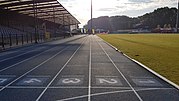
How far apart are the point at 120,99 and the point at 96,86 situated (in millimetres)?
1696

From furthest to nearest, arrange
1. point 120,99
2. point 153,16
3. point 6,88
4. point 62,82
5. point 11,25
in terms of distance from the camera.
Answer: point 153,16 → point 11,25 → point 62,82 → point 6,88 → point 120,99

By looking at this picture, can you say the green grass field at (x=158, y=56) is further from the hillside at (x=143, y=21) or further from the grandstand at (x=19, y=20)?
the hillside at (x=143, y=21)

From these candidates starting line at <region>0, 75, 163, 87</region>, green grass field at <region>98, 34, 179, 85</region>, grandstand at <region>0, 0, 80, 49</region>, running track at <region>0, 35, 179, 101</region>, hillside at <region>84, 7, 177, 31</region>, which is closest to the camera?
running track at <region>0, 35, 179, 101</region>

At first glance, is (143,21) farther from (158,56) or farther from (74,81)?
(74,81)

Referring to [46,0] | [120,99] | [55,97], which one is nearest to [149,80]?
[120,99]

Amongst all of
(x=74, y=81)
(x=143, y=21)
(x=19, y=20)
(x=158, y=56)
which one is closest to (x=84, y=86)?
(x=74, y=81)

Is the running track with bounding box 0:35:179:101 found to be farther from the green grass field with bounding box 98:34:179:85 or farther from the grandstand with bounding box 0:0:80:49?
the grandstand with bounding box 0:0:80:49

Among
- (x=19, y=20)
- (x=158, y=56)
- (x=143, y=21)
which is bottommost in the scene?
(x=158, y=56)

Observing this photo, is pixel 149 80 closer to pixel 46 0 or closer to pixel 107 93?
pixel 107 93

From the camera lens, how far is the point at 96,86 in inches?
335

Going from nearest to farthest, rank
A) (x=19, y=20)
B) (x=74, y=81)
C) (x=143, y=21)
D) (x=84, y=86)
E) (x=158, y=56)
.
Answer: (x=84, y=86)
(x=74, y=81)
(x=158, y=56)
(x=19, y=20)
(x=143, y=21)

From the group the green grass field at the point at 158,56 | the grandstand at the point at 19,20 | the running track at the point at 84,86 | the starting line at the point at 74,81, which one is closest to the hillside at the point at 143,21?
the grandstand at the point at 19,20

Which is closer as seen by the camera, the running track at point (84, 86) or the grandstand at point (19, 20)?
the running track at point (84, 86)

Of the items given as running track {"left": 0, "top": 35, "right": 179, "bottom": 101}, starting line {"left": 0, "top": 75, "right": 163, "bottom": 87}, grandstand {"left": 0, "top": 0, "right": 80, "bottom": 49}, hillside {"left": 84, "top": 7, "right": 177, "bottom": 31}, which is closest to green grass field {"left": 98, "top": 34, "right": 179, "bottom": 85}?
running track {"left": 0, "top": 35, "right": 179, "bottom": 101}
